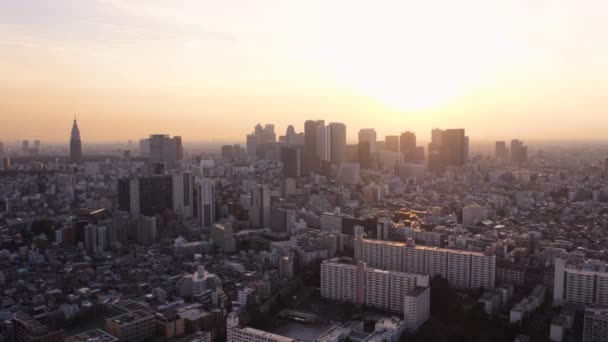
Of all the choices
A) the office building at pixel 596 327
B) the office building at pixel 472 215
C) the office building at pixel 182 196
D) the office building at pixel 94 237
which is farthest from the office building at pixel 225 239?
the office building at pixel 596 327

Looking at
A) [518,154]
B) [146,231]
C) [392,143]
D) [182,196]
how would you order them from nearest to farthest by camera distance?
[146,231] → [182,196] → [518,154] → [392,143]

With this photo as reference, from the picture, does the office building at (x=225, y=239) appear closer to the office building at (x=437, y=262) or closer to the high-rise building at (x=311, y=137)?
the office building at (x=437, y=262)

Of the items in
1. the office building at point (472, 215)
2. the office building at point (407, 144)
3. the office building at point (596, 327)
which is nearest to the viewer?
the office building at point (596, 327)

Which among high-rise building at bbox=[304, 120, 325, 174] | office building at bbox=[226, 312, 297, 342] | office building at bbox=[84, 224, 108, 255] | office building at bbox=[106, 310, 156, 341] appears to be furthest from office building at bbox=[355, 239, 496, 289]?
high-rise building at bbox=[304, 120, 325, 174]

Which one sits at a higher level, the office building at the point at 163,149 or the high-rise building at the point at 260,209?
the office building at the point at 163,149

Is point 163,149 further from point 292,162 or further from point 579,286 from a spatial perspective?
point 579,286

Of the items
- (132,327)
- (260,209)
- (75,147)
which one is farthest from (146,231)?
(75,147)

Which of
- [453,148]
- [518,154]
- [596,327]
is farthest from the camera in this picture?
[518,154]

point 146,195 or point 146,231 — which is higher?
point 146,195
